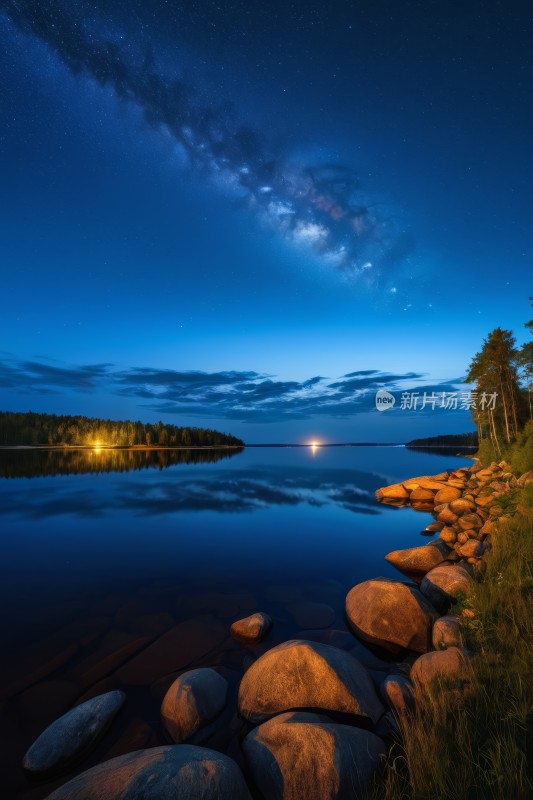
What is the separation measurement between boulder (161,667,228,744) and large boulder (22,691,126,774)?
0.84 metres

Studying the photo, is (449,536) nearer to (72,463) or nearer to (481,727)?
(481,727)

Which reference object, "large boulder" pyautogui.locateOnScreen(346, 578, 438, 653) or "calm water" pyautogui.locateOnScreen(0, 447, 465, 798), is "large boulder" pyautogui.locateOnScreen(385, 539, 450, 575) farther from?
"large boulder" pyautogui.locateOnScreen(346, 578, 438, 653)

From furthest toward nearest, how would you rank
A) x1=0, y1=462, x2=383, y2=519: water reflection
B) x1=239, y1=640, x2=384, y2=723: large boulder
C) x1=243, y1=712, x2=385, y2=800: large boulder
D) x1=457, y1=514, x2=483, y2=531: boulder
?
x1=0, y1=462, x2=383, y2=519: water reflection < x1=457, y1=514, x2=483, y2=531: boulder < x1=239, y1=640, x2=384, y2=723: large boulder < x1=243, y1=712, x2=385, y2=800: large boulder

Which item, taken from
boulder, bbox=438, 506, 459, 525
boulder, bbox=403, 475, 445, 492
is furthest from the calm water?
boulder, bbox=403, 475, 445, 492

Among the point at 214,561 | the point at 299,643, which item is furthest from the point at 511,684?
the point at 214,561

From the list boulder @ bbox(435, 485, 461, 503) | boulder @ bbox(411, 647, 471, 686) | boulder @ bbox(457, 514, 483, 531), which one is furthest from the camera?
boulder @ bbox(435, 485, 461, 503)

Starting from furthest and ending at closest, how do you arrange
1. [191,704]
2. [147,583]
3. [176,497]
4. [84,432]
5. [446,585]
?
Result: [84,432] → [176,497] → [147,583] → [446,585] → [191,704]

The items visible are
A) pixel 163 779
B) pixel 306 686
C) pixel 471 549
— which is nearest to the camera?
pixel 163 779

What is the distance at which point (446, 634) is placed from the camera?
625 centimetres

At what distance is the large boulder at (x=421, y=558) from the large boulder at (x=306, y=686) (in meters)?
6.72

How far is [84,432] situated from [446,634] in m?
152

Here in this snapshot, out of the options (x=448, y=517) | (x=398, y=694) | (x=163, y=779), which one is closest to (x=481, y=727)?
(x=398, y=694)

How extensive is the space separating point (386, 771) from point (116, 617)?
685 centimetres

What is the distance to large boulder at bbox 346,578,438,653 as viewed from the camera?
6875mm
